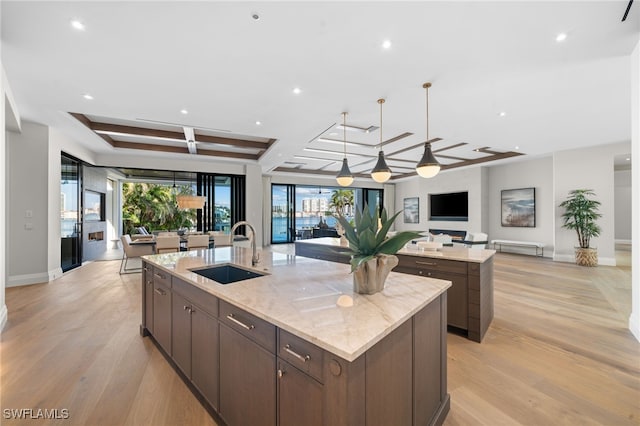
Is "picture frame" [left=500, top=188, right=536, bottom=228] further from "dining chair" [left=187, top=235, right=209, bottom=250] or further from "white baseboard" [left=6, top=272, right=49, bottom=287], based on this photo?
"white baseboard" [left=6, top=272, right=49, bottom=287]

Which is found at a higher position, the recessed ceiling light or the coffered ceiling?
the coffered ceiling

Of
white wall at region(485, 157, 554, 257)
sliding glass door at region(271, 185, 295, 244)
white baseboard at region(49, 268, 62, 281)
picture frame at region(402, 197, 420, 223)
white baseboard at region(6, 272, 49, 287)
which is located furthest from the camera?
picture frame at region(402, 197, 420, 223)

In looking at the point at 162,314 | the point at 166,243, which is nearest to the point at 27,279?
the point at 166,243

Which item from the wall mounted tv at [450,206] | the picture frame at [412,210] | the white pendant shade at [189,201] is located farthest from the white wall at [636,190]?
the picture frame at [412,210]

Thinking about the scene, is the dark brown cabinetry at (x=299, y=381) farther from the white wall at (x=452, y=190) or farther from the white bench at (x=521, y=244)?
the white wall at (x=452, y=190)

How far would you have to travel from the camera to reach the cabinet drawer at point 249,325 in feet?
3.89

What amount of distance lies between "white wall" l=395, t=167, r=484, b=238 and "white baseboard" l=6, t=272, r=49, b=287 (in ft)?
35.0

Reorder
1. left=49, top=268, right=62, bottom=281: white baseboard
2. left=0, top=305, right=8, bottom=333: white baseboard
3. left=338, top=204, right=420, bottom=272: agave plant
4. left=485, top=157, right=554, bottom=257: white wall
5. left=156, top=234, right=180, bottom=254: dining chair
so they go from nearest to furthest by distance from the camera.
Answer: left=338, top=204, right=420, bottom=272: agave plant < left=0, top=305, right=8, bottom=333: white baseboard < left=49, top=268, right=62, bottom=281: white baseboard < left=156, top=234, right=180, bottom=254: dining chair < left=485, top=157, right=554, bottom=257: white wall

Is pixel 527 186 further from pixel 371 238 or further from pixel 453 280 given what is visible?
pixel 371 238

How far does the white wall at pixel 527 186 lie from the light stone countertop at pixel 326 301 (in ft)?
27.0

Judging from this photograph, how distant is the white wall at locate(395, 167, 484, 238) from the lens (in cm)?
891

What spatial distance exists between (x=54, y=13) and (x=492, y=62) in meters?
3.79

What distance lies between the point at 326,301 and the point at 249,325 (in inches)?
15.2

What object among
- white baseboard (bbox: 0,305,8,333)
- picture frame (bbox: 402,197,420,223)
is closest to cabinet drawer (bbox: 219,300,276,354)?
white baseboard (bbox: 0,305,8,333)
